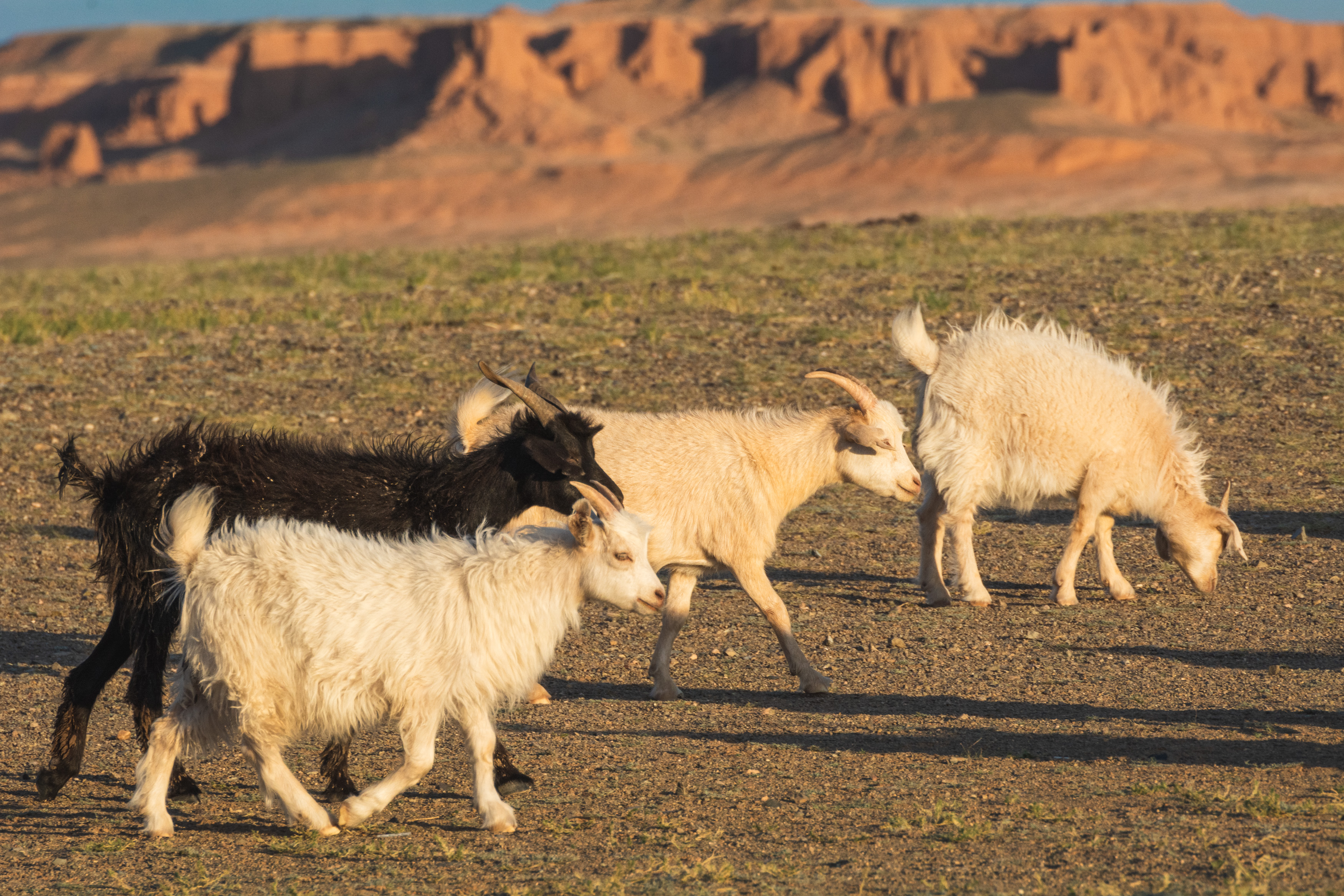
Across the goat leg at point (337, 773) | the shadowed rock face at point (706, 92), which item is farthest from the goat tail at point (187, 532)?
the shadowed rock face at point (706, 92)

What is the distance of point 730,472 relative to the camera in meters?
8.29

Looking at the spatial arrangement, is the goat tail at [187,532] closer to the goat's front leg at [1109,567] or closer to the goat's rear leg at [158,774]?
the goat's rear leg at [158,774]

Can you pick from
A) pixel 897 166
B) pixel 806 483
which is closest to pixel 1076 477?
pixel 806 483

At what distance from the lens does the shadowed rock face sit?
85875 mm

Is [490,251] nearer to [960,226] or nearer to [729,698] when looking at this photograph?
[960,226]

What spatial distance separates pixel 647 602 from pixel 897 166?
7530 centimetres

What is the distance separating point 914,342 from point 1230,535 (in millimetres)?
2252

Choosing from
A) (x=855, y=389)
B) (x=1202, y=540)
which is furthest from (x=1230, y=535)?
(x=855, y=389)

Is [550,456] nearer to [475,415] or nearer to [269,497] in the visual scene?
[475,415]

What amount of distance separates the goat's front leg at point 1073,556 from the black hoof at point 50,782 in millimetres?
5742

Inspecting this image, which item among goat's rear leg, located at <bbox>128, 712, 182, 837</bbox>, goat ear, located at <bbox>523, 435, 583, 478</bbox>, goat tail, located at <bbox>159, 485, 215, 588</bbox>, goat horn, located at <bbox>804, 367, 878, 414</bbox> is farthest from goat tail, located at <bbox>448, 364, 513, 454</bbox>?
goat's rear leg, located at <bbox>128, 712, 182, 837</bbox>

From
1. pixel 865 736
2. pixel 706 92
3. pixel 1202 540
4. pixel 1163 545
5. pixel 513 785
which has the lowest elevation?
pixel 706 92

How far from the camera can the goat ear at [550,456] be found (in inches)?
284

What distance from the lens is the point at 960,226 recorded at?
1089 inches
